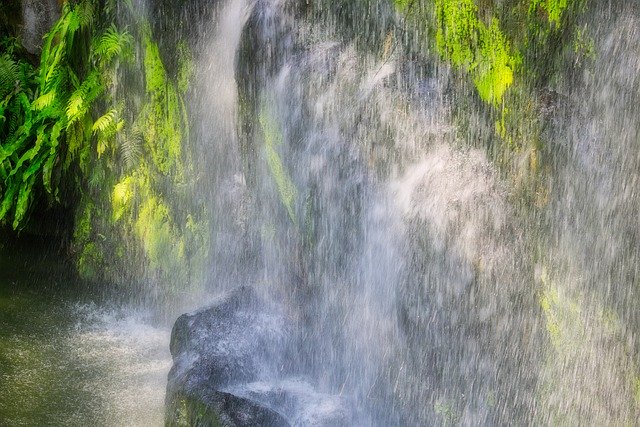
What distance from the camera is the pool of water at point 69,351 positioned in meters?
4.97

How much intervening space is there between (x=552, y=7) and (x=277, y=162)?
2.40 m

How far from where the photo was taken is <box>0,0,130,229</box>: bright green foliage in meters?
6.62

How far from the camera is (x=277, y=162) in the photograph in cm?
575

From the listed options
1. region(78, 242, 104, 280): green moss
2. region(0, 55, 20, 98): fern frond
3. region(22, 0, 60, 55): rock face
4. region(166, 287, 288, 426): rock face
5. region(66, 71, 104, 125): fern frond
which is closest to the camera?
region(166, 287, 288, 426): rock face

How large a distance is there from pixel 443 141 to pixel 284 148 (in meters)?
1.35

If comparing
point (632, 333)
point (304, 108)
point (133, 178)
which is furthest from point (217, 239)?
point (632, 333)

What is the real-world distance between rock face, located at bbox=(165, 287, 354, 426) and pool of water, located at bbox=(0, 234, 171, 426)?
39 cm

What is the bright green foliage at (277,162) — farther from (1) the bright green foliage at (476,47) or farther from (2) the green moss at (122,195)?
(2) the green moss at (122,195)

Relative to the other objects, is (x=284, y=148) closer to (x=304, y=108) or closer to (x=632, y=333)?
(x=304, y=108)

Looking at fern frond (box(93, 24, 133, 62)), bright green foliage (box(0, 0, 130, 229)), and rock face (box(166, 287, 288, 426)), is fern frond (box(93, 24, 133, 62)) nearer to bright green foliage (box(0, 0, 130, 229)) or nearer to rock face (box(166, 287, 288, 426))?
bright green foliage (box(0, 0, 130, 229))

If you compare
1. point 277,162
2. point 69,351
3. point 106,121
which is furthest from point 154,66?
point 69,351

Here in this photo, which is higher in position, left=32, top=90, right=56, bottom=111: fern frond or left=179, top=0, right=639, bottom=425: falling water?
left=32, top=90, right=56, bottom=111: fern frond

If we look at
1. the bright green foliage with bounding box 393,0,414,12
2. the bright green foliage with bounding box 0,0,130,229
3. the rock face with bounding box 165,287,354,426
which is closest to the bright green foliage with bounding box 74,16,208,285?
the bright green foliage with bounding box 0,0,130,229

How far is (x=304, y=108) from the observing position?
556cm
